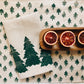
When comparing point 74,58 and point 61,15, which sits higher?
point 61,15

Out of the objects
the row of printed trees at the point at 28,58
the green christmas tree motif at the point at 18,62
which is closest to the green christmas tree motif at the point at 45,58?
the row of printed trees at the point at 28,58

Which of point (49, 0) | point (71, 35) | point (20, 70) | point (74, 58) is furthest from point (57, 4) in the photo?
point (20, 70)

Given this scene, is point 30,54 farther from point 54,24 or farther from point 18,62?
point 54,24

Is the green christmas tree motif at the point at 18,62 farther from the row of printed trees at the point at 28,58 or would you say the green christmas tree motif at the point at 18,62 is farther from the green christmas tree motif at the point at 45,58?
the green christmas tree motif at the point at 45,58

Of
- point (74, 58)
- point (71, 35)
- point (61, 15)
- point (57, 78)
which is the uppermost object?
point (61, 15)

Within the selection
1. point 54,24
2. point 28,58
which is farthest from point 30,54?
point 54,24

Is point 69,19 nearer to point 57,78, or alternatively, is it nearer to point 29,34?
point 29,34
